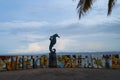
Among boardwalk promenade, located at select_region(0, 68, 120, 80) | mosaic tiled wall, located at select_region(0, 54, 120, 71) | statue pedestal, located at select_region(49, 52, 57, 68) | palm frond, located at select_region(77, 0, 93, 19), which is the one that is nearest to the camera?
palm frond, located at select_region(77, 0, 93, 19)

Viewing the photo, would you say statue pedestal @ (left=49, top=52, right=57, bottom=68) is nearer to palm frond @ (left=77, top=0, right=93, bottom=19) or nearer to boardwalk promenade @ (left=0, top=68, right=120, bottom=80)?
boardwalk promenade @ (left=0, top=68, right=120, bottom=80)

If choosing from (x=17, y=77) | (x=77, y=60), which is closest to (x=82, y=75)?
(x=17, y=77)

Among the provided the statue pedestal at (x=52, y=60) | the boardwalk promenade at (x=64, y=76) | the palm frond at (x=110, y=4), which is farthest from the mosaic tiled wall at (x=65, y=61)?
the palm frond at (x=110, y=4)

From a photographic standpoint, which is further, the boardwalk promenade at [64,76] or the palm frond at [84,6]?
the boardwalk promenade at [64,76]

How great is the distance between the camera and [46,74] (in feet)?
91.7

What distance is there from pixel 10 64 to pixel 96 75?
12.1 m

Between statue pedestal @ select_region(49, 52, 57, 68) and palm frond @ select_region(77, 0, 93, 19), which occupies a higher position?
palm frond @ select_region(77, 0, 93, 19)

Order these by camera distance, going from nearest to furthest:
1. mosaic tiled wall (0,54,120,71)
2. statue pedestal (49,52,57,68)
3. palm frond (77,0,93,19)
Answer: palm frond (77,0,93,19), statue pedestal (49,52,57,68), mosaic tiled wall (0,54,120,71)

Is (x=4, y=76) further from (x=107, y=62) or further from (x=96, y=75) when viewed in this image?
(x=107, y=62)

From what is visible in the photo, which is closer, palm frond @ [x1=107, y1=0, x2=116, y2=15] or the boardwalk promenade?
palm frond @ [x1=107, y1=0, x2=116, y2=15]

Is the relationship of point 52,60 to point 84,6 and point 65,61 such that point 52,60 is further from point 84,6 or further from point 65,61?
point 84,6

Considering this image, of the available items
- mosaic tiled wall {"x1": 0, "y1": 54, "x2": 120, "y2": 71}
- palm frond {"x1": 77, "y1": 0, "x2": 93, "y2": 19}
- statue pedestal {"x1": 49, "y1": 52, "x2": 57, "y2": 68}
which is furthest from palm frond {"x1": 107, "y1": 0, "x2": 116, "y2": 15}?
mosaic tiled wall {"x1": 0, "y1": 54, "x2": 120, "y2": 71}

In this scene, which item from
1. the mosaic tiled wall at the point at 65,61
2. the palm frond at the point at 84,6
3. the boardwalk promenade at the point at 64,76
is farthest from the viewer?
the mosaic tiled wall at the point at 65,61

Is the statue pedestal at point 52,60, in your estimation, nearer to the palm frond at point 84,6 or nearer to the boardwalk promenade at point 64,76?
the boardwalk promenade at point 64,76
